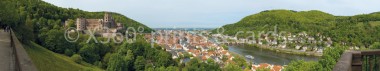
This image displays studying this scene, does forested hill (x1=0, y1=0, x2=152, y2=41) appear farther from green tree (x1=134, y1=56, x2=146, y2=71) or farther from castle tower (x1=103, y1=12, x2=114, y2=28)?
green tree (x1=134, y1=56, x2=146, y2=71)

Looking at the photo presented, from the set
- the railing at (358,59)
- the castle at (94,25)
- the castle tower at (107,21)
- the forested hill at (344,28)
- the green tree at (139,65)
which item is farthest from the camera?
the forested hill at (344,28)

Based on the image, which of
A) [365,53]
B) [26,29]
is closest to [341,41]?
[26,29]

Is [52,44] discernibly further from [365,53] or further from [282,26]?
[282,26]

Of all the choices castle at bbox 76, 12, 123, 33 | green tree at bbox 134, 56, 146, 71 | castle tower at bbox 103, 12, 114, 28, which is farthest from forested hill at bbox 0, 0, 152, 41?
green tree at bbox 134, 56, 146, 71

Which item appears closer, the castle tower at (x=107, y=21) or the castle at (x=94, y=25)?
the castle at (x=94, y=25)

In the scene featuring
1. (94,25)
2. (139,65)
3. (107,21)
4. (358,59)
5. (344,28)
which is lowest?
(139,65)

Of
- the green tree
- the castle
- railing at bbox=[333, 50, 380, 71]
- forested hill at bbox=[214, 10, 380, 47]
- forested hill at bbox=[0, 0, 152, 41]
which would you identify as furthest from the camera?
forested hill at bbox=[214, 10, 380, 47]

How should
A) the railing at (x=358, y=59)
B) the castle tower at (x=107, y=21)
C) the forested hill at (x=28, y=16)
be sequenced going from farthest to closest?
the castle tower at (x=107, y=21) → the forested hill at (x=28, y=16) → the railing at (x=358, y=59)

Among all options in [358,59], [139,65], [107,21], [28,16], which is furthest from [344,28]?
[358,59]

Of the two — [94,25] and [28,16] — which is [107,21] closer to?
[94,25]

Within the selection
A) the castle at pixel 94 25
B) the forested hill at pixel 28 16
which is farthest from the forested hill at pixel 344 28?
the forested hill at pixel 28 16

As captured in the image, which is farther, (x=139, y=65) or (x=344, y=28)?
(x=344, y=28)

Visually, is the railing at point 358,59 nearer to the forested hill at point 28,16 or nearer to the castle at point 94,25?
the forested hill at point 28,16
